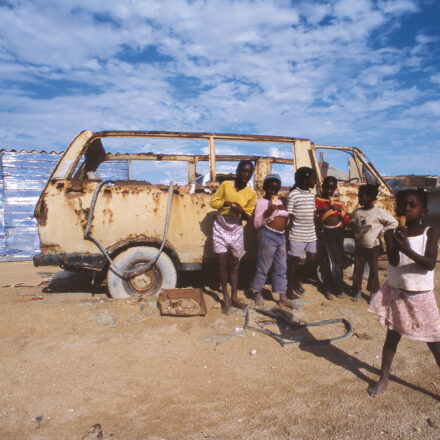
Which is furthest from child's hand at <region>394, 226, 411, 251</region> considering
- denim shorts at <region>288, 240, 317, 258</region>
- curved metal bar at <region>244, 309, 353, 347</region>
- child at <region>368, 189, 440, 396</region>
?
denim shorts at <region>288, 240, 317, 258</region>

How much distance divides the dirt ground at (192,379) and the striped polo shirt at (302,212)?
3.14 ft

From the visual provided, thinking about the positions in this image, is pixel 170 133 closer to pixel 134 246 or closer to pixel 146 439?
pixel 134 246

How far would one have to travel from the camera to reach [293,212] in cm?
386

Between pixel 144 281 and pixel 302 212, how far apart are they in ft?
7.04

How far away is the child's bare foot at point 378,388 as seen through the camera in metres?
2.18

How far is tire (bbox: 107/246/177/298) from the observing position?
12.6 ft

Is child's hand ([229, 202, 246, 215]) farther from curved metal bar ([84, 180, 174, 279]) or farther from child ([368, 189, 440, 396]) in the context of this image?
child ([368, 189, 440, 396])

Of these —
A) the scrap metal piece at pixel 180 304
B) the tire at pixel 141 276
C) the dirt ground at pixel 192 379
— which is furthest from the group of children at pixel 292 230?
the tire at pixel 141 276

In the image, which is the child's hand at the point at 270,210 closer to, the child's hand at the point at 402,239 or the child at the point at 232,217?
the child at the point at 232,217

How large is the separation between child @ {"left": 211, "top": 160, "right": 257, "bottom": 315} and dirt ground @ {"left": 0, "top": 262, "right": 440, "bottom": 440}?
0.55m

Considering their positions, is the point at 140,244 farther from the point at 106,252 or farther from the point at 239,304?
the point at 239,304

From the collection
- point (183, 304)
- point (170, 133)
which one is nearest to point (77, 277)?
point (183, 304)

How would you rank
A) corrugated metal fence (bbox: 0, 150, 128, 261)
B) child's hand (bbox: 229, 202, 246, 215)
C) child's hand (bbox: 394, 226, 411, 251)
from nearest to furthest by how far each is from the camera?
child's hand (bbox: 394, 226, 411, 251) < child's hand (bbox: 229, 202, 246, 215) < corrugated metal fence (bbox: 0, 150, 128, 261)

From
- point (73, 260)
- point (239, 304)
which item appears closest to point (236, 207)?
point (239, 304)
